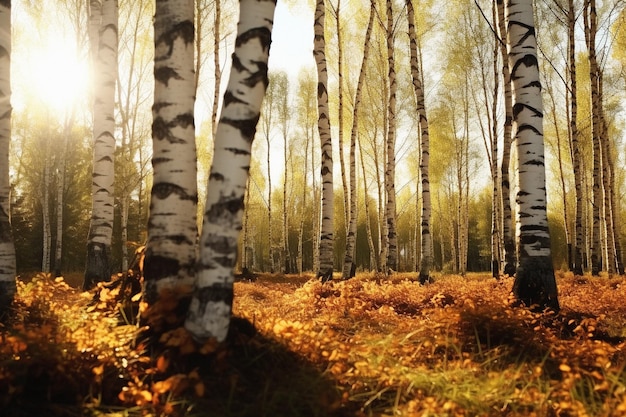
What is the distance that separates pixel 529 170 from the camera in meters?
5.46

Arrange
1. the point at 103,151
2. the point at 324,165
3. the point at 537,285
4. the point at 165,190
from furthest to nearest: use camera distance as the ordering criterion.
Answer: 1. the point at 324,165
2. the point at 103,151
3. the point at 537,285
4. the point at 165,190

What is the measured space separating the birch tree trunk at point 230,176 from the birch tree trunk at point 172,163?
17.9 inches

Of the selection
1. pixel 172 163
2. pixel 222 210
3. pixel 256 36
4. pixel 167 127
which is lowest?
pixel 222 210

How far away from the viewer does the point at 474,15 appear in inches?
703

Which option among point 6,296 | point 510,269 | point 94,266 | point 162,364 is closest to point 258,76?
point 162,364

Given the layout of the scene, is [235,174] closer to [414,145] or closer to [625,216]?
[414,145]

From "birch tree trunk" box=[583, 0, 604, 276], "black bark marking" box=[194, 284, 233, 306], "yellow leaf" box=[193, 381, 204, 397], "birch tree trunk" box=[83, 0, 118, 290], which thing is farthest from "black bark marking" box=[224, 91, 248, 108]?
"birch tree trunk" box=[583, 0, 604, 276]

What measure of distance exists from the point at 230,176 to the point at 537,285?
424 cm

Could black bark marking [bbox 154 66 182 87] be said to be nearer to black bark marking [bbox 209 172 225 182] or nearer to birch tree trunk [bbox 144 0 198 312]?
birch tree trunk [bbox 144 0 198 312]

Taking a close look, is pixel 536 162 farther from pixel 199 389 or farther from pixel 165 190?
pixel 199 389

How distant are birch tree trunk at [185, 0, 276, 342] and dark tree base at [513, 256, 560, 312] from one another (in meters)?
3.99

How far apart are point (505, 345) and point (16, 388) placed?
3915 millimetres

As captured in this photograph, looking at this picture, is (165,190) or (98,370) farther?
(165,190)

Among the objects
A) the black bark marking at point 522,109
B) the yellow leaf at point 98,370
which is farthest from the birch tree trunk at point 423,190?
the yellow leaf at point 98,370
